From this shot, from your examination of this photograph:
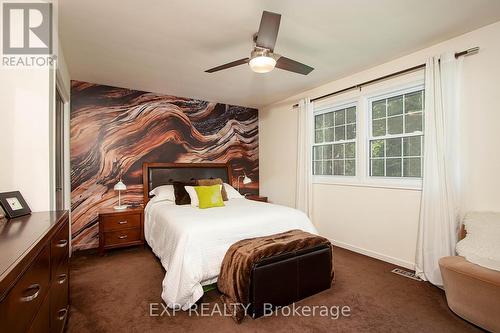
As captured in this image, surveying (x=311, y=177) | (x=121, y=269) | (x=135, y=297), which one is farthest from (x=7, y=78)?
(x=311, y=177)

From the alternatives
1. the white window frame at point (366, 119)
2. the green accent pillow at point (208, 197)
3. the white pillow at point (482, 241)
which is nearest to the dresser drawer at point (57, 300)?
the green accent pillow at point (208, 197)

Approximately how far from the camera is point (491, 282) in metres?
1.76

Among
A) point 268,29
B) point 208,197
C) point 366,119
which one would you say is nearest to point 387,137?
point 366,119

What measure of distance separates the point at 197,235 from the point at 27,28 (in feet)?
6.82

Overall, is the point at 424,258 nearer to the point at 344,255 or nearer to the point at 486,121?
the point at 344,255

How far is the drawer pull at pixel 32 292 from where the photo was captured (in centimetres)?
93

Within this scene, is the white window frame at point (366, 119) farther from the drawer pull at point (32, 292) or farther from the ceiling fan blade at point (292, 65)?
the drawer pull at point (32, 292)

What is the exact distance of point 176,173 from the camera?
14.2ft

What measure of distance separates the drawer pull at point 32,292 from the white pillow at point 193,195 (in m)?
2.36

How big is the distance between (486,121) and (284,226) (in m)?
2.19

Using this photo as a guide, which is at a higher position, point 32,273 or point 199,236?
point 32,273

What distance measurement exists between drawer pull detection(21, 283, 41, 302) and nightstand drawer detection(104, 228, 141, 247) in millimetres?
2590

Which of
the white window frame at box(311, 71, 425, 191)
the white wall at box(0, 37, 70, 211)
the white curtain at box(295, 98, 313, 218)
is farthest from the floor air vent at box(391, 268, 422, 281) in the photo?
the white wall at box(0, 37, 70, 211)

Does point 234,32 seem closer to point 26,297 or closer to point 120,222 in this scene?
point 26,297
